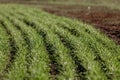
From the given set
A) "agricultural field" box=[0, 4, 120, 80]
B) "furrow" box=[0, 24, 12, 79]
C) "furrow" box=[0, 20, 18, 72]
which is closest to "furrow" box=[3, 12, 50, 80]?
"agricultural field" box=[0, 4, 120, 80]

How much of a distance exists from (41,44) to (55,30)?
4.52 m

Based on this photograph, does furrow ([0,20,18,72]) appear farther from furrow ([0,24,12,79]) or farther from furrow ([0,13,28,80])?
furrow ([0,24,12,79])

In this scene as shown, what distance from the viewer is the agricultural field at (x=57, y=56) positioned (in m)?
13.3

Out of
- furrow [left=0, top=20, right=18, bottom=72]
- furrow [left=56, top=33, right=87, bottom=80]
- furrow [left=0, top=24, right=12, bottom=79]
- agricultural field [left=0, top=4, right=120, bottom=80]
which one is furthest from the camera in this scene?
furrow [left=0, top=20, right=18, bottom=72]

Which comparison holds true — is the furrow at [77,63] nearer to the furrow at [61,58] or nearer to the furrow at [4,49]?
the furrow at [61,58]

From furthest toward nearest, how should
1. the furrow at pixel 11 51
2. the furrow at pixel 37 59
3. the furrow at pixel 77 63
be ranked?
A: the furrow at pixel 11 51 < the furrow at pixel 77 63 < the furrow at pixel 37 59

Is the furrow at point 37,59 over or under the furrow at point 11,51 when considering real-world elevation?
over

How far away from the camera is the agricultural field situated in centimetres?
1329

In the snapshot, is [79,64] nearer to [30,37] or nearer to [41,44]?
[41,44]

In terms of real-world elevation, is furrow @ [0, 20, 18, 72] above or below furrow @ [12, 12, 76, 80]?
below

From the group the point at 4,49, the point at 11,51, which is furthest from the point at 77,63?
the point at 4,49

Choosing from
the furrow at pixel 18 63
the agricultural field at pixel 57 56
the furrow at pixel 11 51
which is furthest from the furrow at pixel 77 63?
the furrow at pixel 11 51

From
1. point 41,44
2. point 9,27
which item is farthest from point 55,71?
point 9,27

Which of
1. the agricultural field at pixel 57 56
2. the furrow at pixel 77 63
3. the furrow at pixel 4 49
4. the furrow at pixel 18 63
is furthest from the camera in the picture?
the furrow at pixel 4 49
